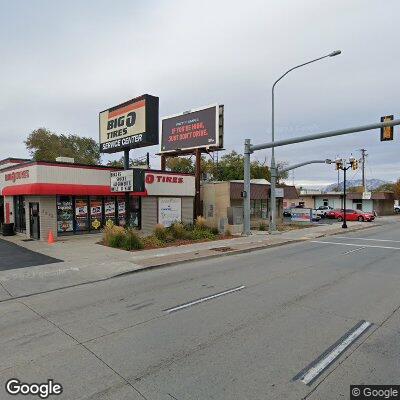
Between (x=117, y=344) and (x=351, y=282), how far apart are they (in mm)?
6767

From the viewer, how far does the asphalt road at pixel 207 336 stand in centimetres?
420

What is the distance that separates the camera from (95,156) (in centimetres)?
5612

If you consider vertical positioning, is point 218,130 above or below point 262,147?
above

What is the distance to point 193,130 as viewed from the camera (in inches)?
977

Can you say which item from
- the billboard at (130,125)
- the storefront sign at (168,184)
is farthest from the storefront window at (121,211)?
the billboard at (130,125)

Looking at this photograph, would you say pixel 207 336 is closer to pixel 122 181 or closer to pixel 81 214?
pixel 122 181

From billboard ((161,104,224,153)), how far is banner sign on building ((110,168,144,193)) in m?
6.99

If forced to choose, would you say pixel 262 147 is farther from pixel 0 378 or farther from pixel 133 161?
pixel 133 161

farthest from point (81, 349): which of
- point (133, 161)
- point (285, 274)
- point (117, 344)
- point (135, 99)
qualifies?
point (133, 161)

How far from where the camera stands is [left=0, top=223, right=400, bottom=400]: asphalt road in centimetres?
420

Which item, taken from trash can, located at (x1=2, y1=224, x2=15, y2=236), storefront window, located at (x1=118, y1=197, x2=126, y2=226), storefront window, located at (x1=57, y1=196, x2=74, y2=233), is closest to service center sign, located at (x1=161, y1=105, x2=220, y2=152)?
storefront window, located at (x1=118, y1=197, x2=126, y2=226)

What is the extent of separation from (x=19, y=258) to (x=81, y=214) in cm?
640

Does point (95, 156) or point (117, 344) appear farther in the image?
point (95, 156)

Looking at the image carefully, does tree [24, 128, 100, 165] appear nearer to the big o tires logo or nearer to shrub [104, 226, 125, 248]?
the big o tires logo
